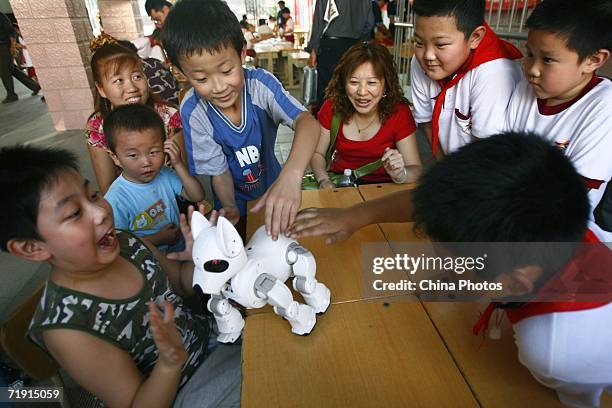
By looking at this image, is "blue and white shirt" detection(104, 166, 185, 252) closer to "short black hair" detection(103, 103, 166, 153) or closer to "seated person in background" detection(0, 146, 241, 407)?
"short black hair" detection(103, 103, 166, 153)

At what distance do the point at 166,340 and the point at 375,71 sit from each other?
5.12 feet

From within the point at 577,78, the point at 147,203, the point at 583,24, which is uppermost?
the point at 583,24

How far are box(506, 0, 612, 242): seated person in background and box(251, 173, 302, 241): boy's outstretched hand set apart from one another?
0.68 metres

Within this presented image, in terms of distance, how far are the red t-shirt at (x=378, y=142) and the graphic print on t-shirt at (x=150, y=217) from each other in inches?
37.3

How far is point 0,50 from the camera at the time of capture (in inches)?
244

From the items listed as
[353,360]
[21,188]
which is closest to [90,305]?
[21,188]

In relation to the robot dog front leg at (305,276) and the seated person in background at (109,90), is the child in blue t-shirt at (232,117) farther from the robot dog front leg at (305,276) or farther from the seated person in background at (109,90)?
the seated person in background at (109,90)

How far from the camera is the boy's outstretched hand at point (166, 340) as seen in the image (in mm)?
718

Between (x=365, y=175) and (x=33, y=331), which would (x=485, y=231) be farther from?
(x=365, y=175)

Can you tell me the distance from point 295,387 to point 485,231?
1.56ft

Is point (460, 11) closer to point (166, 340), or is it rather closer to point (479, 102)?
point (479, 102)

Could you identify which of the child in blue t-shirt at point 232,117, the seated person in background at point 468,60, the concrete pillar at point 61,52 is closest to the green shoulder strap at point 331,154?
the child in blue t-shirt at point 232,117

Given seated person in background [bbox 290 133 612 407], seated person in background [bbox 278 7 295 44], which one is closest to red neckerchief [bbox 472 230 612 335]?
seated person in background [bbox 290 133 612 407]

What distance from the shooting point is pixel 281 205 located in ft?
3.00
